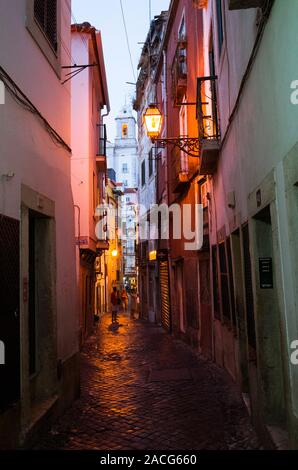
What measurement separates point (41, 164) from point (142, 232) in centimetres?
2120

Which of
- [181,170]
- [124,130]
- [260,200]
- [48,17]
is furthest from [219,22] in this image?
[124,130]

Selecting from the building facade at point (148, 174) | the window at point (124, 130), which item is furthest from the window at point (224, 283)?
the window at point (124, 130)

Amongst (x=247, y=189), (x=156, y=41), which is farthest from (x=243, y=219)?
(x=156, y=41)

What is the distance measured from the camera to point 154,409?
7391mm

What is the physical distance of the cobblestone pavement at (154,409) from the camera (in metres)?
5.91

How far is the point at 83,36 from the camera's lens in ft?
52.9

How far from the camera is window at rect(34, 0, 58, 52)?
683cm

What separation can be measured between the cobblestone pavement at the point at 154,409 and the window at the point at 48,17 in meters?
5.59

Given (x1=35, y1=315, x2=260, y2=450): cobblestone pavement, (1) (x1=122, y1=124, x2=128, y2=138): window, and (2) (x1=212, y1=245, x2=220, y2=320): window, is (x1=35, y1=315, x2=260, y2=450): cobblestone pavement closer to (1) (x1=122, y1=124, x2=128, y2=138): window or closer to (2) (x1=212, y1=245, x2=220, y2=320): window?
(2) (x1=212, y1=245, x2=220, y2=320): window

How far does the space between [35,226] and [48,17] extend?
3173mm

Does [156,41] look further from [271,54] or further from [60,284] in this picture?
[271,54]

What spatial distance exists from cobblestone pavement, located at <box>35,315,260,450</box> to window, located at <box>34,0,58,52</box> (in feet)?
18.4

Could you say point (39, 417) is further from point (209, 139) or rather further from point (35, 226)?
point (209, 139)
